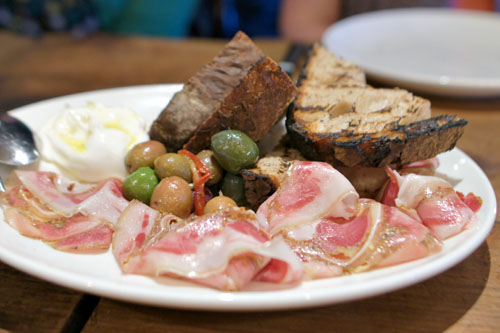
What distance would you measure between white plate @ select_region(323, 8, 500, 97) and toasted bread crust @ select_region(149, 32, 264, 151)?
1.62 m

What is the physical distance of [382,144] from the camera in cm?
168

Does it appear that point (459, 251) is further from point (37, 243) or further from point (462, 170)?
point (37, 243)

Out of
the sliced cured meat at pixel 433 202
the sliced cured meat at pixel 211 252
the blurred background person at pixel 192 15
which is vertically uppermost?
the sliced cured meat at pixel 433 202

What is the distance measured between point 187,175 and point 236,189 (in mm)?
225

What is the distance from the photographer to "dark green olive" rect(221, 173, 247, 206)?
183 cm

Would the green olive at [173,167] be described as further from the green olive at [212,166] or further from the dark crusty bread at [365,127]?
the dark crusty bread at [365,127]

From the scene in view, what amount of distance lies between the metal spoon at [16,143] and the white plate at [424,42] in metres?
2.42

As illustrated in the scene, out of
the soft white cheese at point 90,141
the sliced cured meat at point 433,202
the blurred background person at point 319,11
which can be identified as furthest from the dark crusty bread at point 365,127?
the blurred background person at point 319,11

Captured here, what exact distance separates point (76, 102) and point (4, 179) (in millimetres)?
779

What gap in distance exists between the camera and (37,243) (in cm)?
149

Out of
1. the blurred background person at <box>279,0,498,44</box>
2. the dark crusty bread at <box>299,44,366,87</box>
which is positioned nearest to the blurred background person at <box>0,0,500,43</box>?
the blurred background person at <box>279,0,498,44</box>

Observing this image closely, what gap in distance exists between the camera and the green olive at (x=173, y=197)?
68.3 inches

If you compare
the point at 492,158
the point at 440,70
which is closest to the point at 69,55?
the point at 440,70

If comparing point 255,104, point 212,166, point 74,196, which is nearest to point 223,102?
point 255,104
